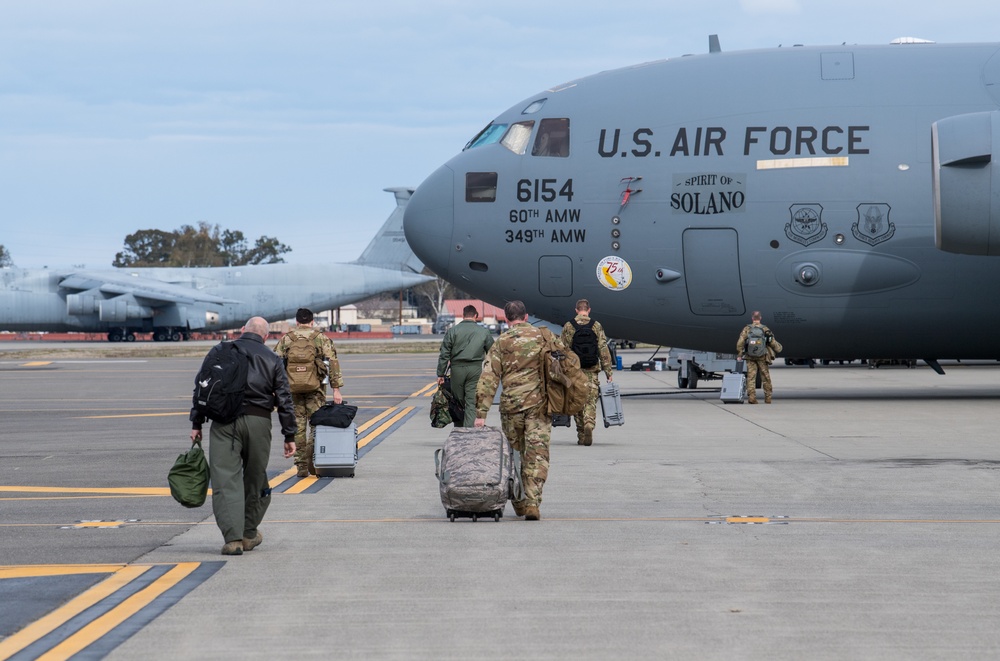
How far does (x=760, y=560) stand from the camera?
8.73 metres

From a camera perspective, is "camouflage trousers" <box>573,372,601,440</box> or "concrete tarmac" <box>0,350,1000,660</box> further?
"camouflage trousers" <box>573,372,601,440</box>

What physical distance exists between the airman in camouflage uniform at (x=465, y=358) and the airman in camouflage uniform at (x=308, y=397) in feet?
5.91

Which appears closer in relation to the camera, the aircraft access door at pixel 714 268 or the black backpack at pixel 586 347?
the black backpack at pixel 586 347

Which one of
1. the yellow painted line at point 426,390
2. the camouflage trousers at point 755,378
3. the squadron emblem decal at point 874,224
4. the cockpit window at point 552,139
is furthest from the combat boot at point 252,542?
the yellow painted line at point 426,390

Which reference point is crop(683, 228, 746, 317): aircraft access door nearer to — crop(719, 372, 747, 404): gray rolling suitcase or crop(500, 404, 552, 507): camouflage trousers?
crop(719, 372, 747, 404): gray rolling suitcase

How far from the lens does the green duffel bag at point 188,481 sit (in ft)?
30.6

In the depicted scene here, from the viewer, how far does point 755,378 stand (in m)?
24.7

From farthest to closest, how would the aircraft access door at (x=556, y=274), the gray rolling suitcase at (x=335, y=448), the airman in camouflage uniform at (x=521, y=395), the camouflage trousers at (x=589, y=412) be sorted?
1. the aircraft access door at (x=556, y=274)
2. the camouflage trousers at (x=589, y=412)
3. the gray rolling suitcase at (x=335, y=448)
4. the airman in camouflage uniform at (x=521, y=395)

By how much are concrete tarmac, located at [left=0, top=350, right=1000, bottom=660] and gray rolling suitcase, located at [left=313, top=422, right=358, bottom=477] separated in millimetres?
239

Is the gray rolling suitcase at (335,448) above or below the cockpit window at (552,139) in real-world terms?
below

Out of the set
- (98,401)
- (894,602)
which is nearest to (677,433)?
(894,602)

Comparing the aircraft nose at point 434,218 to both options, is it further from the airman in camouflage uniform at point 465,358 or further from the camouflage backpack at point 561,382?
the camouflage backpack at point 561,382

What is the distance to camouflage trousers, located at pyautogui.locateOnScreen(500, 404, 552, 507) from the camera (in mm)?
10680

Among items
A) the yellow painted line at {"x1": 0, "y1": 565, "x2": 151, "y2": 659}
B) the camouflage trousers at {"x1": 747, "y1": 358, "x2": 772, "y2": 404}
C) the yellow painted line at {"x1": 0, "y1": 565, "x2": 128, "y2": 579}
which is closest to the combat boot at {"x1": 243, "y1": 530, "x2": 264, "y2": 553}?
the yellow painted line at {"x1": 0, "y1": 565, "x2": 151, "y2": 659}
